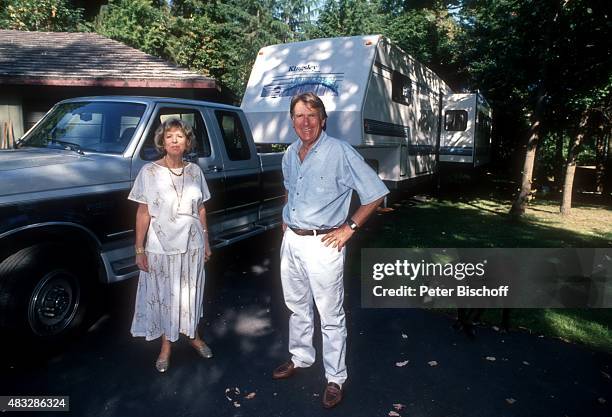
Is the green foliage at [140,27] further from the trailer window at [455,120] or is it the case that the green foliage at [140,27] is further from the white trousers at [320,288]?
the white trousers at [320,288]

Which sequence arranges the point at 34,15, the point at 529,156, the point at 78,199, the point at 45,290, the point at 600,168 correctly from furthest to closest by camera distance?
the point at 34,15 < the point at 600,168 < the point at 529,156 < the point at 78,199 < the point at 45,290

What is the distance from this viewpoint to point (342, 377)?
3.27m

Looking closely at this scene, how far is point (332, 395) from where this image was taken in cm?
322

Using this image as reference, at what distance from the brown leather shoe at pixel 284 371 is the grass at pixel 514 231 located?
2.38m

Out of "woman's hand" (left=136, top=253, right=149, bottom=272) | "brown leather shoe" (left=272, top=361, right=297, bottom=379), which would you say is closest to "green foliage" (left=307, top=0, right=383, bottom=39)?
"woman's hand" (left=136, top=253, right=149, bottom=272)

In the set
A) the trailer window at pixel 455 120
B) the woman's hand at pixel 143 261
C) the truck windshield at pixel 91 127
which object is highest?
the trailer window at pixel 455 120

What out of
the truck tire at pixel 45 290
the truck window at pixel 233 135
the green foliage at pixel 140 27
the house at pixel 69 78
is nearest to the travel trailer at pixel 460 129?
the house at pixel 69 78

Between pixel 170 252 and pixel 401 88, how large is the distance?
303 inches

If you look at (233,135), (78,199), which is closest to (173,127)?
(78,199)

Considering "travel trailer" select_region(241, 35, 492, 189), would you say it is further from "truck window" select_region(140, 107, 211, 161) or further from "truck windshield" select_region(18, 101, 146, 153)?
"truck windshield" select_region(18, 101, 146, 153)

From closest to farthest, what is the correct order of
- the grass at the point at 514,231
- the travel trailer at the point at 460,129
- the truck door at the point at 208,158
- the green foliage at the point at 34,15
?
the grass at the point at 514,231
the truck door at the point at 208,158
the travel trailer at the point at 460,129
the green foliage at the point at 34,15

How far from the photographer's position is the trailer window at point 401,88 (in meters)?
9.38

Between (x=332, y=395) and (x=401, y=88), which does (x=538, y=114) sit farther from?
(x=332, y=395)

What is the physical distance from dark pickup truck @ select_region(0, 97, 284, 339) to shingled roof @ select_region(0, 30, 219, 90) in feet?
16.3
